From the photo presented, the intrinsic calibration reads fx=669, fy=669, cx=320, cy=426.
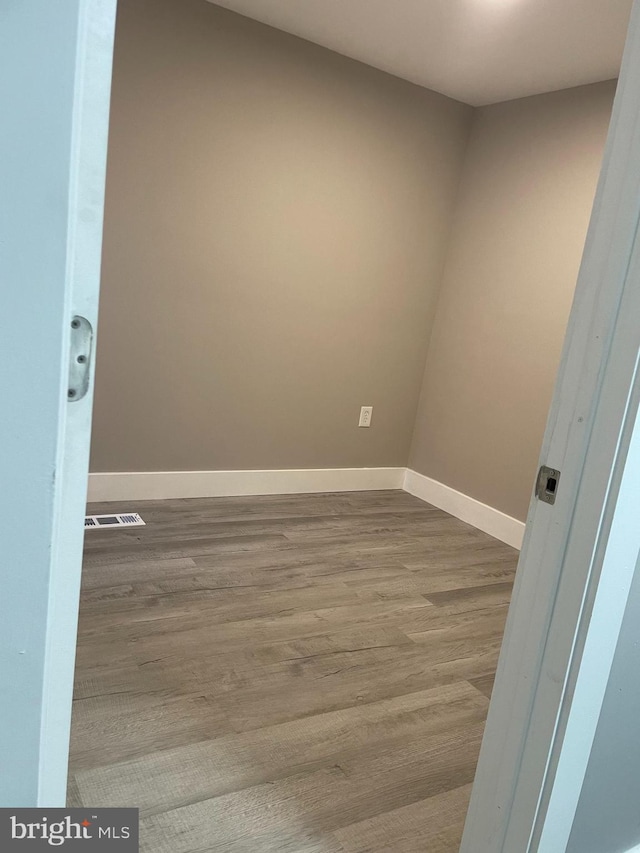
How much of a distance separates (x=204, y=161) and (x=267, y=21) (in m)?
0.67

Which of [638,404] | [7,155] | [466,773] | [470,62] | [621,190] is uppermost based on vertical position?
[470,62]

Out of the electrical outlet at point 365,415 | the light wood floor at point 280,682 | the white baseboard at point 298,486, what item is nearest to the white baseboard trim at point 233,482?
the white baseboard at point 298,486

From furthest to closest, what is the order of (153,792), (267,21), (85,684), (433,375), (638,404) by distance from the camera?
(433,375) → (267,21) → (85,684) → (153,792) → (638,404)

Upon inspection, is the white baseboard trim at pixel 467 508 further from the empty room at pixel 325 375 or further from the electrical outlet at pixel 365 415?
the electrical outlet at pixel 365 415

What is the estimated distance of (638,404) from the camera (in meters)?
0.95

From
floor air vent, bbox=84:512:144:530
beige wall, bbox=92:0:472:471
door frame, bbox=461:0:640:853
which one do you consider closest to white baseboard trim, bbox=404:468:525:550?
beige wall, bbox=92:0:472:471

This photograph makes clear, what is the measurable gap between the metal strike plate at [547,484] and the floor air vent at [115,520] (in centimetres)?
218

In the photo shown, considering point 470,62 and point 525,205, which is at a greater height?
point 470,62

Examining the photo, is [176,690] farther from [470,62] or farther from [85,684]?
[470,62]

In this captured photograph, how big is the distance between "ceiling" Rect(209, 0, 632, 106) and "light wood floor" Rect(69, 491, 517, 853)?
2.21m

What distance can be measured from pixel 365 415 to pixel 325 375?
0.37 metres

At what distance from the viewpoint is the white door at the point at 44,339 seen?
1.49 feet

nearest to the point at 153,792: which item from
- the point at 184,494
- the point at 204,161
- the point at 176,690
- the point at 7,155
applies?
the point at 176,690

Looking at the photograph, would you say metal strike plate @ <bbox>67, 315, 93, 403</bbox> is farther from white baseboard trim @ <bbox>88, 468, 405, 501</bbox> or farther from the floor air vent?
white baseboard trim @ <bbox>88, 468, 405, 501</bbox>
